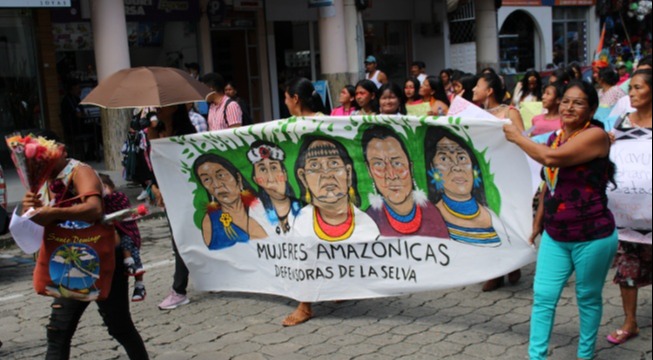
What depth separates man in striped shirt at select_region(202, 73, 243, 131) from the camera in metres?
6.71

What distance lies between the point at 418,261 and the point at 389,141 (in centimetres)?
80

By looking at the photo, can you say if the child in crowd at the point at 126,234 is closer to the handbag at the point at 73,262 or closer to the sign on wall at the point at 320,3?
the handbag at the point at 73,262

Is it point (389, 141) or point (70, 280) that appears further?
point (389, 141)

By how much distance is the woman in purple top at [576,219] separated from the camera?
3.84 m

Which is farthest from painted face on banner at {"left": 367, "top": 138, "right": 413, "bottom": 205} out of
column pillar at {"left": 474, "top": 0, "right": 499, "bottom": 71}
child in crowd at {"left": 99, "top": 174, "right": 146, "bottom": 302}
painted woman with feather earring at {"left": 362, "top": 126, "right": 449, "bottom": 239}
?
column pillar at {"left": 474, "top": 0, "right": 499, "bottom": 71}

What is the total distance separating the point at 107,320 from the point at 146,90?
2.00m

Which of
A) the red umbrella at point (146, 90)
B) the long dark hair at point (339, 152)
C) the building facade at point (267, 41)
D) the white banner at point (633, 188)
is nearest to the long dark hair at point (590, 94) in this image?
the white banner at point (633, 188)

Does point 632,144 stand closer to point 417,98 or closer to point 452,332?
point 452,332

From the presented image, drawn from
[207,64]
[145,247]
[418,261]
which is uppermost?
[207,64]

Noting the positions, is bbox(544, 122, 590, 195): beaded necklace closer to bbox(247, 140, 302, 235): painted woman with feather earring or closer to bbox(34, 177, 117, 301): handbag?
bbox(247, 140, 302, 235): painted woman with feather earring

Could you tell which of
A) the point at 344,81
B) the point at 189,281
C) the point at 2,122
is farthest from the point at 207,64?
the point at 189,281

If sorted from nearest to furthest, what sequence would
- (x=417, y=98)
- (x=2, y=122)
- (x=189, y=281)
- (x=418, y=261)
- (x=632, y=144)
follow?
(x=632, y=144) < (x=418, y=261) < (x=189, y=281) < (x=417, y=98) < (x=2, y=122)

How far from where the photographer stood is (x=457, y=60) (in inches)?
758

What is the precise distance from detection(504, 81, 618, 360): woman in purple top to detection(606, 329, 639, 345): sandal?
59 centimetres
